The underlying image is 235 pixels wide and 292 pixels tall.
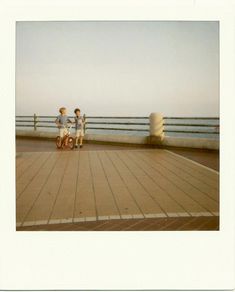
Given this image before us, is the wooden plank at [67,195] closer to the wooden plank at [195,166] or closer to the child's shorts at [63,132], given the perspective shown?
the wooden plank at [195,166]

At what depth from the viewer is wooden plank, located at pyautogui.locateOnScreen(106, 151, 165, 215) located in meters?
4.32

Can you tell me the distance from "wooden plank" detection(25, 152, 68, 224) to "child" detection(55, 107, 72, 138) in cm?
296

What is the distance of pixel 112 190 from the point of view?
5.16 metres

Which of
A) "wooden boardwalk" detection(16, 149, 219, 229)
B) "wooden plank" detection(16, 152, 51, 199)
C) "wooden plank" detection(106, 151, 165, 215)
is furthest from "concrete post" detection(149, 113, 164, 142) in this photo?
"wooden plank" detection(106, 151, 165, 215)

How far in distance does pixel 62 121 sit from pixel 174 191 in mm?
5444

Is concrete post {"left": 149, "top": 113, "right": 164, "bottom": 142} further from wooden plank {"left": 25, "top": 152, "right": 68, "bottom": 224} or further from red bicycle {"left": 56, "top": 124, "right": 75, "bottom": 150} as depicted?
wooden plank {"left": 25, "top": 152, "right": 68, "bottom": 224}

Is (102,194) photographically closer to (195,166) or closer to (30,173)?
(30,173)
